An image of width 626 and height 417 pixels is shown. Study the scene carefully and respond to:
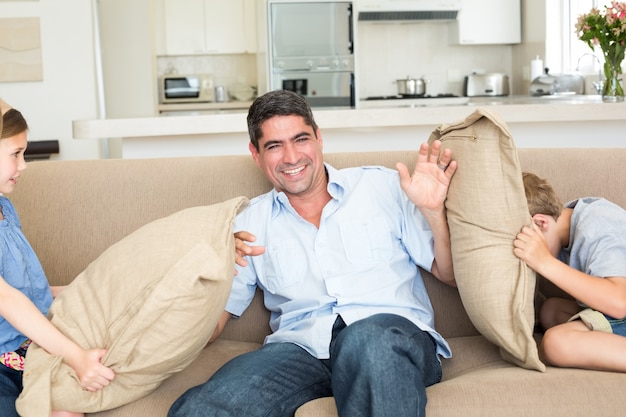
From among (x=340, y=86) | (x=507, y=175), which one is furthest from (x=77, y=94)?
(x=507, y=175)

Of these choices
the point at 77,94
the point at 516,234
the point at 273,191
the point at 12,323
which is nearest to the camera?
the point at 12,323

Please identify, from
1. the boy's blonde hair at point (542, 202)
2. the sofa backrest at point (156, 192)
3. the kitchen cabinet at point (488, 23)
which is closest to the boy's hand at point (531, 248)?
the boy's blonde hair at point (542, 202)

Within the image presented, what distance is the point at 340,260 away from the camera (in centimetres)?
200

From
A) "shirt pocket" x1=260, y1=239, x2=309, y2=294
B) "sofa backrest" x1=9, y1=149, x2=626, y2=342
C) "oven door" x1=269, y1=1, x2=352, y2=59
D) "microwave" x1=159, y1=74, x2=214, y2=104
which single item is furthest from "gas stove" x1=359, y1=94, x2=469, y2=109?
"shirt pocket" x1=260, y1=239, x2=309, y2=294

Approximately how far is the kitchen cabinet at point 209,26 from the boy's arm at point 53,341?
607cm

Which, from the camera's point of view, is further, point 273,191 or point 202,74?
point 202,74

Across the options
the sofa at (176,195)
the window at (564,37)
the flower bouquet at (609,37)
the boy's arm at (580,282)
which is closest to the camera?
the boy's arm at (580,282)

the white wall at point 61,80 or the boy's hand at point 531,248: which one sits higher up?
the white wall at point 61,80

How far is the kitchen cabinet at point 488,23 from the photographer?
6.93 m

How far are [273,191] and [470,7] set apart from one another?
534cm

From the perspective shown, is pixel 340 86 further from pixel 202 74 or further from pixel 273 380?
pixel 273 380

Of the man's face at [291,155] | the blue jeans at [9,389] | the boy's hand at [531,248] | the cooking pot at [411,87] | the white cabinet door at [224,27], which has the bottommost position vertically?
the blue jeans at [9,389]

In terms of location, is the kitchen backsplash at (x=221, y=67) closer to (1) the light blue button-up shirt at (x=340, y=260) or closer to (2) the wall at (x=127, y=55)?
(2) the wall at (x=127, y=55)

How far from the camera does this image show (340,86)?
6625 millimetres
